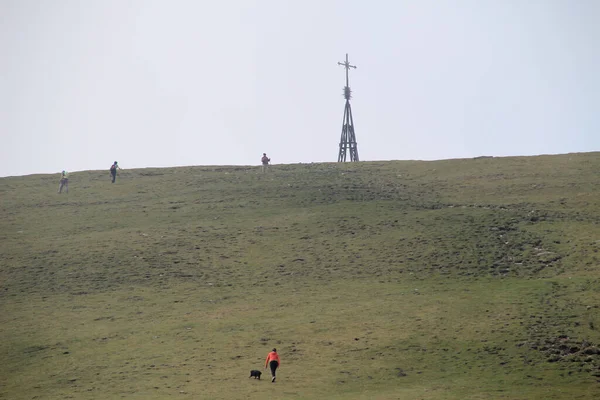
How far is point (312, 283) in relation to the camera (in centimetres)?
5341

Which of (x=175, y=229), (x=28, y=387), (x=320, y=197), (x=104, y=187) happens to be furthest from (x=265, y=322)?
(x=104, y=187)

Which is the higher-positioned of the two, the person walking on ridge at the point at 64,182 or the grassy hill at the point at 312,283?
the person walking on ridge at the point at 64,182

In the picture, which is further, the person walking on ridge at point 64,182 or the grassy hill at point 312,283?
the person walking on ridge at point 64,182

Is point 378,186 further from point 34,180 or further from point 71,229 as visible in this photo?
point 34,180

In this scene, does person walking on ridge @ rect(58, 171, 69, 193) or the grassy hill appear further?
person walking on ridge @ rect(58, 171, 69, 193)

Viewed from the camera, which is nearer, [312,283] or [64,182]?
[312,283]

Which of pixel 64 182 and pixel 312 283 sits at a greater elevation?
pixel 64 182

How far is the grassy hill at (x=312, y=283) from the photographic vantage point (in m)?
38.5

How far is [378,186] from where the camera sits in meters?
75.1

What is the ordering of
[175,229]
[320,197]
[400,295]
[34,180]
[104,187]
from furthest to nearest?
1. [34,180]
2. [104,187]
3. [320,197]
4. [175,229]
5. [400,295]

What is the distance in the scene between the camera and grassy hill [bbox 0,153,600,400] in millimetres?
38531

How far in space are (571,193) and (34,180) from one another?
51.7 meters

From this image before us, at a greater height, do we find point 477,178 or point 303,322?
point 477,178

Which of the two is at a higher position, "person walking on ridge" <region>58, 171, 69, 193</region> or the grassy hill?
"person walking on ridge" <region>58, 171, 69, 193</region>
